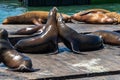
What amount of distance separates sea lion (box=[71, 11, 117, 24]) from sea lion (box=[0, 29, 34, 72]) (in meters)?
5.11

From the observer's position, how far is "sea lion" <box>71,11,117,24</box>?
1086cm

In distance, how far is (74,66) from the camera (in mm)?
6160

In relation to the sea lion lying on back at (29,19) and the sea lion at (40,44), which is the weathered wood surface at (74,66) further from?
the sea lion lying on back at (29,19)

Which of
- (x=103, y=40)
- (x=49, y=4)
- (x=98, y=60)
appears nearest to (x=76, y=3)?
(x=49, y=4)

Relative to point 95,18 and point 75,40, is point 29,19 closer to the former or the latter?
point 95,18

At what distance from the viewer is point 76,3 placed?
88.3 feet

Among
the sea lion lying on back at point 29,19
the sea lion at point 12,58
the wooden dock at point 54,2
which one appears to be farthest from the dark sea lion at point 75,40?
the wooden dock at point 54,2

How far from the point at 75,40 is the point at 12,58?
5.72 ft

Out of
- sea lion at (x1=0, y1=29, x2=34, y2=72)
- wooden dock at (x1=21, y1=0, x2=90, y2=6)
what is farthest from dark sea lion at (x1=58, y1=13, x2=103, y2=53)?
wooden dock at (x1=21, y1=0, x2=90, y2=6)

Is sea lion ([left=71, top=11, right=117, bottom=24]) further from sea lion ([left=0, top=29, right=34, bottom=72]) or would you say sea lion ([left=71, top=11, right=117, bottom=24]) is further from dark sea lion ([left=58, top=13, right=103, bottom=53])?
sea lion ([left=0, top=29, right=34, bottom=72])

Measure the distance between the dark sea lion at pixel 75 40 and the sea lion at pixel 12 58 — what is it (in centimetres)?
146

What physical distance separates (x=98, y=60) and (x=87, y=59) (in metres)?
0.18

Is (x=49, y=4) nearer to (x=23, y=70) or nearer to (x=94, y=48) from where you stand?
(x=94, y=48)

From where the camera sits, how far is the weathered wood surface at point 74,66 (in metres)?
5.56
